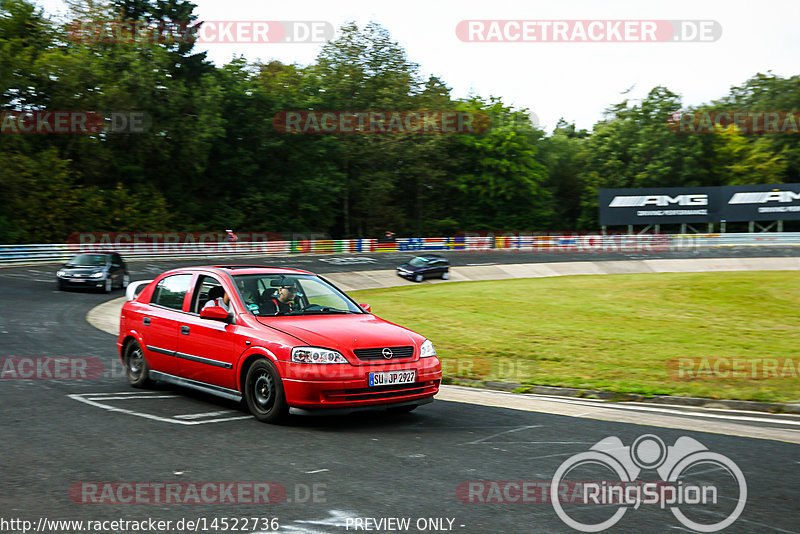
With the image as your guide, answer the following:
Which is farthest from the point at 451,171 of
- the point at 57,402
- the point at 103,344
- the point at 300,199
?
the point at 57,402

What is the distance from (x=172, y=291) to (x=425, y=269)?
28132mm

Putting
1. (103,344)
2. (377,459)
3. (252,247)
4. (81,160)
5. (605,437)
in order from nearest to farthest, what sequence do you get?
1. (377,459)
2. (605,437)
3. (103,344)
4. (252,247)
5. (81,160)

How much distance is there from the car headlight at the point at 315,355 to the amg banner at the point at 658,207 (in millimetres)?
57616

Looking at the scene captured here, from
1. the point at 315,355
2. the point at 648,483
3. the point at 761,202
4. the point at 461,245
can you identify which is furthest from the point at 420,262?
the point at 761,202

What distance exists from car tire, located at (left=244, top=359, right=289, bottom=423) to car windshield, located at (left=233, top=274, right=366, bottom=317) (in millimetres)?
705

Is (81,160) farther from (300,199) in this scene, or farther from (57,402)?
(57,402)

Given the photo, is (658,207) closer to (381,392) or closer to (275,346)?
(381,392)

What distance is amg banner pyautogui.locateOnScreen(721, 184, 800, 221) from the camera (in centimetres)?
6122

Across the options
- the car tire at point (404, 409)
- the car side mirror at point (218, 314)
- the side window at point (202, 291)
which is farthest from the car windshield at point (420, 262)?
the car side mirror at point (218, 314)

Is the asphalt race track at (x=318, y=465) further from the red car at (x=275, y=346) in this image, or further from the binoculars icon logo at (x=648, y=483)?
the red car at (x=275, y=346)

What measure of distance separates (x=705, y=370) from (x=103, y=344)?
35.5 ft

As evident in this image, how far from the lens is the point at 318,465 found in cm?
584

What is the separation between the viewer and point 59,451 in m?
6.19

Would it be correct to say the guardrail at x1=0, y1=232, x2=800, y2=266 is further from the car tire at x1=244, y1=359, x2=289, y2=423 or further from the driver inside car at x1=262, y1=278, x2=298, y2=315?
the car tire at x1=244, y1=359, x2=289, y2=423
